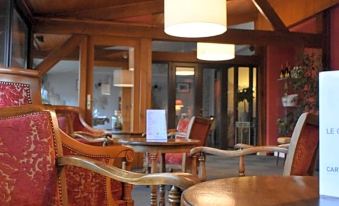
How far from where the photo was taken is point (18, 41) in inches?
225

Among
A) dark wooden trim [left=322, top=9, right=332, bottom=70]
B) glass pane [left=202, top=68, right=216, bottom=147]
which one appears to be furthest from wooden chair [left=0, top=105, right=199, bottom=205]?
glass pane [left=202, top=68, right=216, bottom=147]

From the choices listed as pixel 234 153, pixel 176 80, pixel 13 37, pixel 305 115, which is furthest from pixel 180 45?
pixel 305 115

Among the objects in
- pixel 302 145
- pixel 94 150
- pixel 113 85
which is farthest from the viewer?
pixel 113 85

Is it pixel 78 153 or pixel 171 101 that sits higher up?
pixel 171 101

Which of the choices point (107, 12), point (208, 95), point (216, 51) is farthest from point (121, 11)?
point (208, 95)

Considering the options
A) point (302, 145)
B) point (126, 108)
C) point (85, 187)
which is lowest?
point (85, 187)

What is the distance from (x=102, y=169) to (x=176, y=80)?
758 cm

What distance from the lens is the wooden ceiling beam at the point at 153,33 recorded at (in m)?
6.64

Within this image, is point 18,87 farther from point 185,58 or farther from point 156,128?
point 185,58

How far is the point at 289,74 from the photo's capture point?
7.78m

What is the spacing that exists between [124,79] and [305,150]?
5687 mm

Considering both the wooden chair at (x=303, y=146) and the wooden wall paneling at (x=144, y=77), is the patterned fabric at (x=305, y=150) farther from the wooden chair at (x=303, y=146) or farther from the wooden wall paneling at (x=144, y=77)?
the wooden wall paneling at (x=144, y=77)

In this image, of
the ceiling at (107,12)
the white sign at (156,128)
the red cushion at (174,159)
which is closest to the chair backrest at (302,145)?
the white sign at (156,128)

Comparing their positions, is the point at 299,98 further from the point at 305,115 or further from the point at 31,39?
the point at 305,115
